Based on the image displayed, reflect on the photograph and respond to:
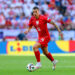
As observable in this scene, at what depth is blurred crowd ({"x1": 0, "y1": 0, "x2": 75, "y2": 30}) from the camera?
917 inches

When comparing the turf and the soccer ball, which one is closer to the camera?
the turf

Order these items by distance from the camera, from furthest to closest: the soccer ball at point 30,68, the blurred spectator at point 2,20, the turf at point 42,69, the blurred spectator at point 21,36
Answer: the blurred spectator at point 2,20 → the blurred spectator at point 21,36 → the soccer ball at point 30,68 → the turf at point 42,69

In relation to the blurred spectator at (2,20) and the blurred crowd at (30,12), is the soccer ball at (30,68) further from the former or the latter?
the blurred spectator at (2,20)

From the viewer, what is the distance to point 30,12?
79.7 ft

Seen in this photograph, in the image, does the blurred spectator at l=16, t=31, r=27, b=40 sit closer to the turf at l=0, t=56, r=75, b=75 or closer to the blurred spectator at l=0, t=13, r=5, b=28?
the blurred spectator at l=0, t=13, r=5, b=28

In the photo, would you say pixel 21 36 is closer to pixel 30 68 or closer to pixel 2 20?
pixel 2 20

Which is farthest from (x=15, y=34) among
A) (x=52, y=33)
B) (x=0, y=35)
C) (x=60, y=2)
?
(x=60, y=2)

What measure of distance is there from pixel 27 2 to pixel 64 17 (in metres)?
2.86

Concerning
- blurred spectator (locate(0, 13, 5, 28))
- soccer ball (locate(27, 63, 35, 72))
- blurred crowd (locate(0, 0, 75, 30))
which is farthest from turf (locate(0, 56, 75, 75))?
blurred spectator (locate(0, 13, 5, 28))

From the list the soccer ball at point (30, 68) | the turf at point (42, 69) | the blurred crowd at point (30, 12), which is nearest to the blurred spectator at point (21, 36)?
the blurred crowd at point (30, 12)

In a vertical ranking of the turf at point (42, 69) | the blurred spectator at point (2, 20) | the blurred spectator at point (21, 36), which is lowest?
the blurred spectator at point (21, 36)

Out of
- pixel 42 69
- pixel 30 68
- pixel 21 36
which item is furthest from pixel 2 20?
pixel 30 68

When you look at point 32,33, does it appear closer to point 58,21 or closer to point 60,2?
point 58,21

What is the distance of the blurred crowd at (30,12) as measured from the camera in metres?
23.3
